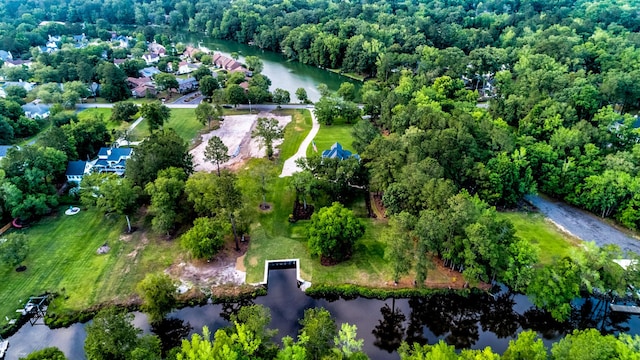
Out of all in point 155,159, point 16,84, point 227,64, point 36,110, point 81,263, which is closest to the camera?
point 81,263

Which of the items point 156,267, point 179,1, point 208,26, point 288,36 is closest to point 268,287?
point 156,267

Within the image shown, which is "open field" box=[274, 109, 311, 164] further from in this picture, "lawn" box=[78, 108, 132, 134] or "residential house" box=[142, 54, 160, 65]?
"residential house" box=[142, 54, 160, 65]

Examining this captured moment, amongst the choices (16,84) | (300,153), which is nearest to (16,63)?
(16,84)

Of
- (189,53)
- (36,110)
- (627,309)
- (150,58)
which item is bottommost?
(627,309)

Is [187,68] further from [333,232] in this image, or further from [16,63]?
[333,232]

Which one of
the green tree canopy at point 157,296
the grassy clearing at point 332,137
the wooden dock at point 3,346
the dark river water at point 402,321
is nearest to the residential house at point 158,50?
the grassy clearing at point 332,137

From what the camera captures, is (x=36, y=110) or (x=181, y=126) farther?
(x=36, y=110)
